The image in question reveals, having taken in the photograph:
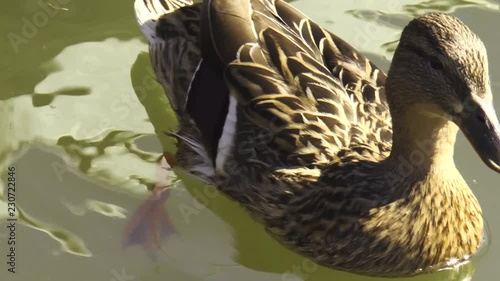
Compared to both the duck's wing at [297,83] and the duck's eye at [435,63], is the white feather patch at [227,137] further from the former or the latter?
the duck's eye at [435,63]

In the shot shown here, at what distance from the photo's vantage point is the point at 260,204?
17.7 feet

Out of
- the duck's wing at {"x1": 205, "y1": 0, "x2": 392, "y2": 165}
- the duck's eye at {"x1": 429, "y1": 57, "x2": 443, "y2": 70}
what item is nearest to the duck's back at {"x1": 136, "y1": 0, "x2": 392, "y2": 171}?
the duck's wing at {"x1": 205, "y1": 0, "x2": 392, "y2": 165}

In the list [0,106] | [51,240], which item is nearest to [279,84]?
[51,240]

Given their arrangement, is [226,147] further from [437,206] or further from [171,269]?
[437,206]

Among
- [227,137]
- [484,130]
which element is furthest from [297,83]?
[484,130]

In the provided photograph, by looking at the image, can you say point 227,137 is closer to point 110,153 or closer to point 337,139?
point 337,139

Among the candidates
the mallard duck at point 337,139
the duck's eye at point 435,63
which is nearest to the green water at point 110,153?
the mallard duck at point 337,139

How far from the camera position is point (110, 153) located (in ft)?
20.0

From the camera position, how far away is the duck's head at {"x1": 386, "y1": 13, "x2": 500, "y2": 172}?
448 cm

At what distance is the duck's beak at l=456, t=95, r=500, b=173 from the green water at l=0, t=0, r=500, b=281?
1085 millimetres

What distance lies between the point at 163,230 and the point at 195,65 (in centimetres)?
99

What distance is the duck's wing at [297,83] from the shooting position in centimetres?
526

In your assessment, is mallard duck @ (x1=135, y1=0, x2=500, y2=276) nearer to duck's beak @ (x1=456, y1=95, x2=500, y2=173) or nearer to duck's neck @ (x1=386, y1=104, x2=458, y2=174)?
duck's neck @ (x1=386, y1=104, x2=458, y2=174)

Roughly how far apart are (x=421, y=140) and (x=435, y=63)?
0.45 m
